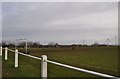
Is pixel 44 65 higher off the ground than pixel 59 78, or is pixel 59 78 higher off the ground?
pixel 44 65

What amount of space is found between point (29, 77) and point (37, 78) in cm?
35

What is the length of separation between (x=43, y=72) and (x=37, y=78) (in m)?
2.76

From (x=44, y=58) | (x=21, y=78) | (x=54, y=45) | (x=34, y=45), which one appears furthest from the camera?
(x=54, y=45)

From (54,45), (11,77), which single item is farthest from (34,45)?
(11,77)

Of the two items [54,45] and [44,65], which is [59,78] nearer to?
[44,65]

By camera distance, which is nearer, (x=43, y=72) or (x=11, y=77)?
(x=43, y=72)

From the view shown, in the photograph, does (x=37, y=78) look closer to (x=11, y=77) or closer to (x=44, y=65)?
(x=11, y=77)

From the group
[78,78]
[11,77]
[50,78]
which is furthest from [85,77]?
[11,77]

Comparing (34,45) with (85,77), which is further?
→ (34,45)

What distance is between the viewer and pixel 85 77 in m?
10.4

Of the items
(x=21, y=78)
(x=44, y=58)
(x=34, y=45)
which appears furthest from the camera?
(x=34, y=45)

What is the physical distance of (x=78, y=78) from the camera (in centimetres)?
1009

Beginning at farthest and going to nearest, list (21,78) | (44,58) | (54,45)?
1. (54,45)
2. (21,78)
3. (44,58)

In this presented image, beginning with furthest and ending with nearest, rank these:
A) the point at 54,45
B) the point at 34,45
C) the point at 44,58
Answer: the point at 54,45 < the point at 34,45 < the point at 44,58
